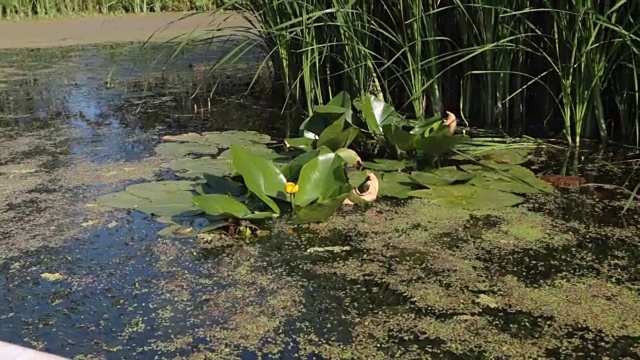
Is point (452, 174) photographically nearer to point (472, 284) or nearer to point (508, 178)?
point (508, 178)

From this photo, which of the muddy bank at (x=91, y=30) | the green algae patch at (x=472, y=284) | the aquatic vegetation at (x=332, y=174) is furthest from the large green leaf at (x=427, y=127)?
the muddy bank at (x=91, y=30)

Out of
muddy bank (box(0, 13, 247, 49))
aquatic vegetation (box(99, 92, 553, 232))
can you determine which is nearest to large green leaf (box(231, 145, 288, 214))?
aquatic vegetation (box(99, 92, 553, 232))

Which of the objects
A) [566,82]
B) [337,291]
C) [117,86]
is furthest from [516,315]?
[117,86]

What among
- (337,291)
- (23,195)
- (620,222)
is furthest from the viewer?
(23,195)

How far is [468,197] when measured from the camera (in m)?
1.69

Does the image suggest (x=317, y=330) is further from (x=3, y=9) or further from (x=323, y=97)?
(x=3, y=9)

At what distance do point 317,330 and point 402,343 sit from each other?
134mm

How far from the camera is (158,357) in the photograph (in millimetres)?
1061

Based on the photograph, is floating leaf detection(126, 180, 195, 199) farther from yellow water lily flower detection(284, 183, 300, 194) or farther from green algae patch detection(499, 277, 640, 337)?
green algae patch detection(499, 277, 640, 337)

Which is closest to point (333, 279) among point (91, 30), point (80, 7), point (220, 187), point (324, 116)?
point (220, 187)

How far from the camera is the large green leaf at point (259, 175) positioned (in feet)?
5.28

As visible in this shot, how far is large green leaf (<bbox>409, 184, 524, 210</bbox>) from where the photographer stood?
64.9 inches

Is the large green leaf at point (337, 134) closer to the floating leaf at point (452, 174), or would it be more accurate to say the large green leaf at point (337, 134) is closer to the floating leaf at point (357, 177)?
the floating leaf at point (357, 177)

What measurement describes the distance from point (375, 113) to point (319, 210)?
583mm
